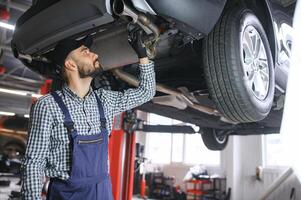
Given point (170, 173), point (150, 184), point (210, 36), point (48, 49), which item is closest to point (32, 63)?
point (48, 49)

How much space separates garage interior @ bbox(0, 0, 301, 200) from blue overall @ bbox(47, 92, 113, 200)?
0.83 metres

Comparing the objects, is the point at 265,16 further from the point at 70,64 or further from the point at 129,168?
the point at 129,168

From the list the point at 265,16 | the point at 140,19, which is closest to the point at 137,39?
the point at 140,19

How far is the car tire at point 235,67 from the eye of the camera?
4.81 ft

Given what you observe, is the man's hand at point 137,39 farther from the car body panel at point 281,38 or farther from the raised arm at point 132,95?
the car body panel at point 281,38

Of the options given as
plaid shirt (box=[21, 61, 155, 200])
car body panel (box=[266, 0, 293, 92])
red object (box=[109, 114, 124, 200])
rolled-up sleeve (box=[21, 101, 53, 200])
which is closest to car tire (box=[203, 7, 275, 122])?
car body panel (box=[266, 0, 293, 92])

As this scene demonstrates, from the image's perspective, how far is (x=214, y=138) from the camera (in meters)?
3.69

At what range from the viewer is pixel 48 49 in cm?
165

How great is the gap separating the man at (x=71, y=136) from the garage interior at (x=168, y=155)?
64cm

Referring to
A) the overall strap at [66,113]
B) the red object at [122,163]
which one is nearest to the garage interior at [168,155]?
the red object at [122,163]

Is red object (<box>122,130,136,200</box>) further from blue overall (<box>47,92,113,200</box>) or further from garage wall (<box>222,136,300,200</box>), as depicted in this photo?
garage wall (<box>222,136,300,200</box>)

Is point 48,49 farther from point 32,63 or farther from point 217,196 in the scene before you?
point 217,196

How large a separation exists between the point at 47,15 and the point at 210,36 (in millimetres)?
809

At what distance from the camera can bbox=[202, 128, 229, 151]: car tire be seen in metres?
3.65
